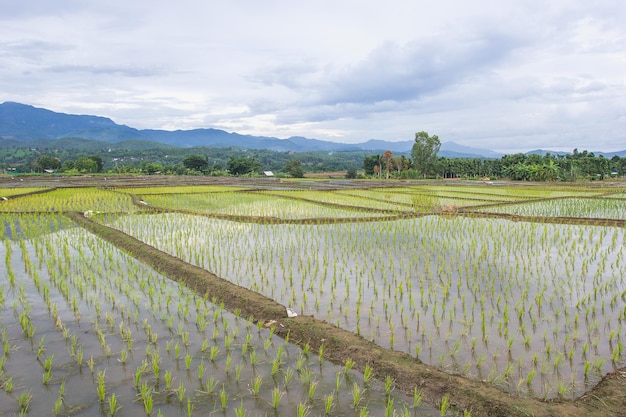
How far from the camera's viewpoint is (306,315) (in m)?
4.65

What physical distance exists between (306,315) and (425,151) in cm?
4033

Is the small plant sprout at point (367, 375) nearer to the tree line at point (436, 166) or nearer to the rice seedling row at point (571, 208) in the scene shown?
the rice seedling row at point (571, 208)

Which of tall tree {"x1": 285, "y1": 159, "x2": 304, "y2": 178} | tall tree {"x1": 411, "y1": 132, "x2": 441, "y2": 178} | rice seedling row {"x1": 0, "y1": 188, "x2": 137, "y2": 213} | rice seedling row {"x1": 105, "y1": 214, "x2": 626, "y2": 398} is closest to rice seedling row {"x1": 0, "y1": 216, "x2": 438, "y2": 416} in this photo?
rice seedling row {"x1": 105, "y1": 214, "x2": 626, "y2": 398}

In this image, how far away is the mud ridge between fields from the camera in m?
2.89

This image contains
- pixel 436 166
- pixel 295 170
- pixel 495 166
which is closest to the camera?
pixel 295 170

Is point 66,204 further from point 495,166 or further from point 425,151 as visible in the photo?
point 495,166

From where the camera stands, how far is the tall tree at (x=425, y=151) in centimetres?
4253

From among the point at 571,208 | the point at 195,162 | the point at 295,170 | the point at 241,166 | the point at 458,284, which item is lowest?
the point at 458,284

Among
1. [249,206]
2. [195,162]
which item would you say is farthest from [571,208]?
[195,162]

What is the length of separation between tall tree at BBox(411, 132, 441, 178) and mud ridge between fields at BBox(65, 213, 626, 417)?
3972 centimetres

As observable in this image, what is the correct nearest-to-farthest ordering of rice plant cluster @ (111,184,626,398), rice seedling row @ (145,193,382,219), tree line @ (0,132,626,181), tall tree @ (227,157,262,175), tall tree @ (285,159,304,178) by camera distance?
rice plant cluster @ (111,184,626,398), rice seedling row @ (145,193,382,219), tree line @ (0,132,626,181), tall tree @ (285,159,304,178), tall tree @ (227,157,262,175)

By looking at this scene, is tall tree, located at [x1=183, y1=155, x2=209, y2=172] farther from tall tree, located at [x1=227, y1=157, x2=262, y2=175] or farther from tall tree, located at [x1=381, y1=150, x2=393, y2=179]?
tall tree, located at [x1=381, y1=150, x2=393, y2=179]

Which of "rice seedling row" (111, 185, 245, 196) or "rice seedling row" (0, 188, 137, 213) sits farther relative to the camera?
"rice seedling row" (111, 185, 245, 196)

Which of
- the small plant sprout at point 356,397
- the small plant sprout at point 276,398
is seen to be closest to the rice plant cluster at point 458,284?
the small plant sprout at point 356,397
